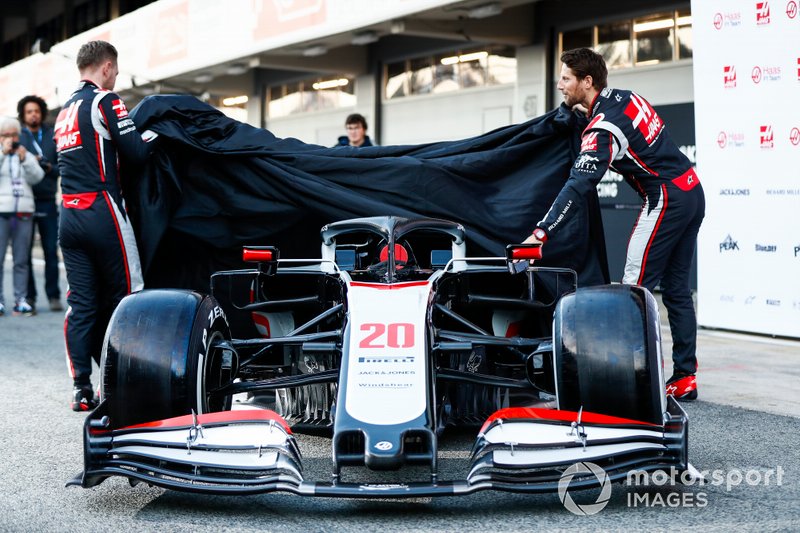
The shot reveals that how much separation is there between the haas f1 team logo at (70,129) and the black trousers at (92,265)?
0.27m

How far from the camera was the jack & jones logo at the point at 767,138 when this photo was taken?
766 centimetres

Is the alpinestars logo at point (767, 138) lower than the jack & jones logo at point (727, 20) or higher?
lower

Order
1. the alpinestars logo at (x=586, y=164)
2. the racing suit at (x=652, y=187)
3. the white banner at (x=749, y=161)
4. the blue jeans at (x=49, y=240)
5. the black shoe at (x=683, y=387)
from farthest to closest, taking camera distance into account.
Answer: the blue jeans at (x=49, y=240)
the white banner at (x=749, y=161)
the black shoe at (x=683, y=387)
the racing suit at (x=652, y=187)
the alpinestars logo at (x=586, y=164)

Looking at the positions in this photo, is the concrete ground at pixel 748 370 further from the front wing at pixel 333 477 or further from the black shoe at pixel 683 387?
the front wing at pixel 333 477

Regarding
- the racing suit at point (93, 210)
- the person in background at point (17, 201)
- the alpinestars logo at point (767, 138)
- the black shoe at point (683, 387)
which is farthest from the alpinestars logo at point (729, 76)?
the person in background at point (17, 201)

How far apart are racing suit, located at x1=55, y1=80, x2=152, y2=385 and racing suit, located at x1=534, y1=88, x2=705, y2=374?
2.25m

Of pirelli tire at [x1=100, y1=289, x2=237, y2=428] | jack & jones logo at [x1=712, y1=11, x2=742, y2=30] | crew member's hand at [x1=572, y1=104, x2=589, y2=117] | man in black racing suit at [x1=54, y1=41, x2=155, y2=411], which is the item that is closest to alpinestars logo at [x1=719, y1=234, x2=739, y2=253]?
jack & jones logo at [x1=712, y1=11, x2=742, y2=30]

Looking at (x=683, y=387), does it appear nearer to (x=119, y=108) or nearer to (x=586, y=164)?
(x=586, y=164)

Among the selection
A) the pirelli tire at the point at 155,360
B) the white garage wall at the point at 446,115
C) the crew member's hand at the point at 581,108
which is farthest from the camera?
the white garage wall at the point at 446,115

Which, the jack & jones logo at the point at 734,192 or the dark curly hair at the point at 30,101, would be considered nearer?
the jack & jones logo at the point at 734,192

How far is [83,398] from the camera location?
5438 millimetres

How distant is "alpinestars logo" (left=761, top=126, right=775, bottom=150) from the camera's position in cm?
766

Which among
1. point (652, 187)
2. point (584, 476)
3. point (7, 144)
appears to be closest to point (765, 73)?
point (652, 187)

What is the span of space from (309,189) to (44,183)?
18.1 ft
